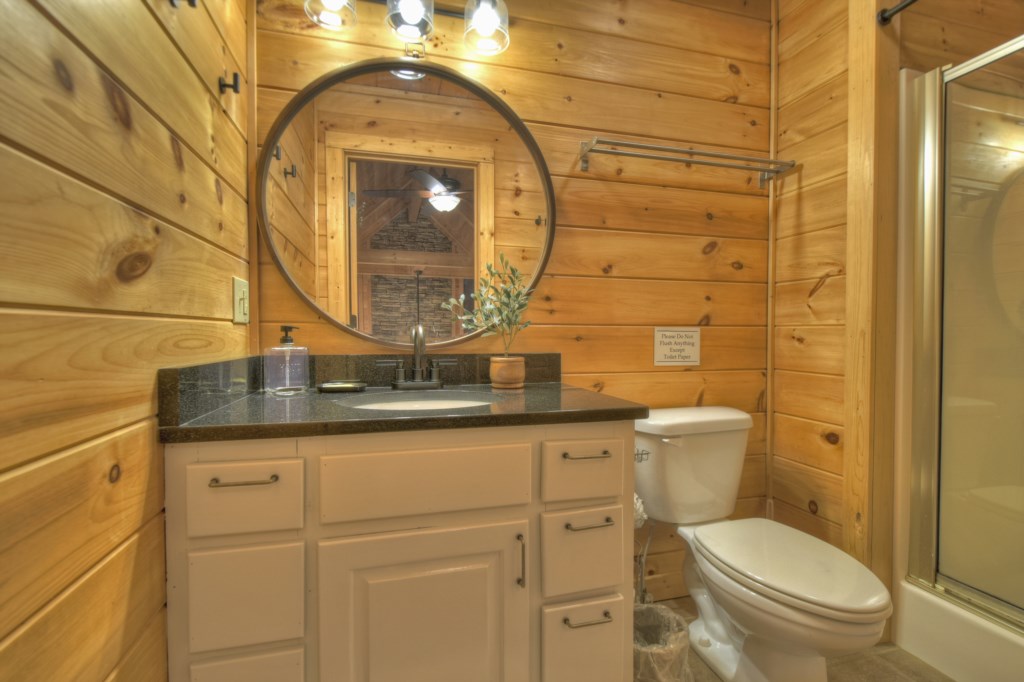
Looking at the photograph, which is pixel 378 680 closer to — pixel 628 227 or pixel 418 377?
pixel 418 377

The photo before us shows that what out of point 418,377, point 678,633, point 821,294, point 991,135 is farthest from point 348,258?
point 991,135

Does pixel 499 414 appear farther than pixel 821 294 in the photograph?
No

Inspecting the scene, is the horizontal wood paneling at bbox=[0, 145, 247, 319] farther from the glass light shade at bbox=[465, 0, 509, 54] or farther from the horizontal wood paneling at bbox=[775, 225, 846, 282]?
the horizontal wood paneling at bbox=[775, 225, 846, 282]

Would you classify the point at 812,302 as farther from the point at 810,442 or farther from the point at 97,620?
the point at 97,620

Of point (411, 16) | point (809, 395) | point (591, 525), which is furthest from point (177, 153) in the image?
point (809, 395)

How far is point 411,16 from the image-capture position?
4.44 ft

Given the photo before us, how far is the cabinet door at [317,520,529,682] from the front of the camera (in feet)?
2.94

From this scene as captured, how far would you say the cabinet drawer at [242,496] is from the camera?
0.83 m

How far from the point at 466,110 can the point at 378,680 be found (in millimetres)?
1490

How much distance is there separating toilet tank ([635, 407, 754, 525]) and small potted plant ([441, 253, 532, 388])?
423 millimetres

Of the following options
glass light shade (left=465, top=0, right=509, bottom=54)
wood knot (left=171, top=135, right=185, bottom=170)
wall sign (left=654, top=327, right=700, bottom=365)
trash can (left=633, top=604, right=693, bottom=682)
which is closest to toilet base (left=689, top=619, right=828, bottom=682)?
trash can (left=633, top=604, right=693, bottom=682)

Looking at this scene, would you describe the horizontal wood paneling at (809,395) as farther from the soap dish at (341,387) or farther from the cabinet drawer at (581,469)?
the soap dish at (341,387)

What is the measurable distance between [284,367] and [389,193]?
23.0 inches

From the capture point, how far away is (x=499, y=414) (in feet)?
3.18
